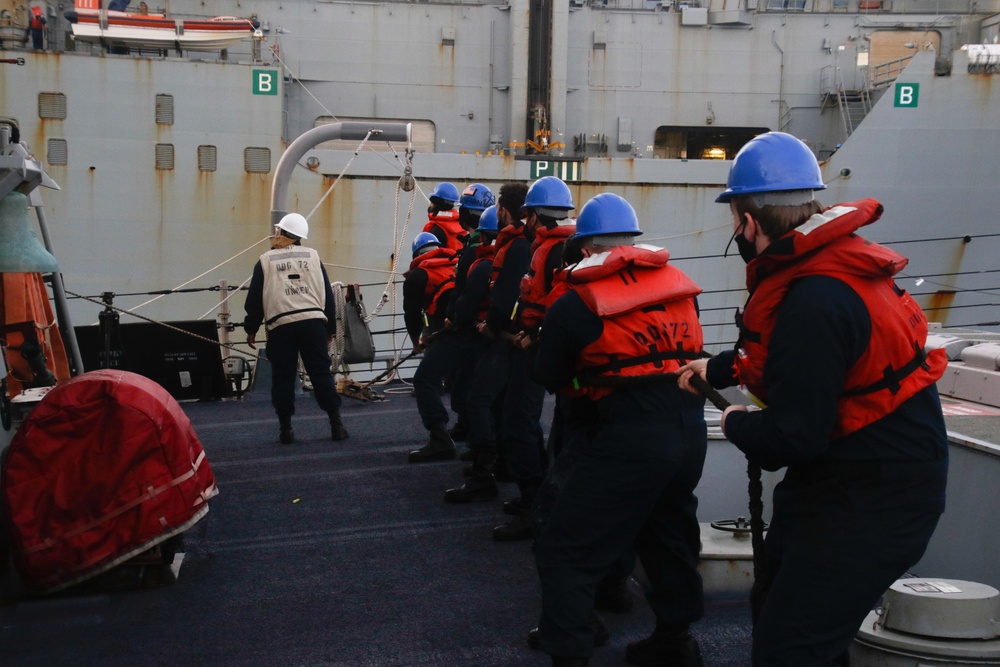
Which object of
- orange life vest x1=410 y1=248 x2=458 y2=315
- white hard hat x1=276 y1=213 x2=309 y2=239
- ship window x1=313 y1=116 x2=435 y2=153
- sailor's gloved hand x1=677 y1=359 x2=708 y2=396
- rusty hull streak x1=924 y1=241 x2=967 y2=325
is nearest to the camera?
sailor's gloved hand x1=677 y1=359 x2=708 y2=396

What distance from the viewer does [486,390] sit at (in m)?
5.42

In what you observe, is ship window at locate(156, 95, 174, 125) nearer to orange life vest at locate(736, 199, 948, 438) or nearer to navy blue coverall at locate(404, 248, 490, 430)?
navy blue coverall at locate(404, 248, 490, 430)

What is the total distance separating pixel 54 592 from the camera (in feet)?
12.5

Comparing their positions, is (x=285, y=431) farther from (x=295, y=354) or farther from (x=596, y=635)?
(x=596, y=635)

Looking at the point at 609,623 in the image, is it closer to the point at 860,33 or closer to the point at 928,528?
the point at 928,528

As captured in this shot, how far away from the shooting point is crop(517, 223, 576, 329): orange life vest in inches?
167

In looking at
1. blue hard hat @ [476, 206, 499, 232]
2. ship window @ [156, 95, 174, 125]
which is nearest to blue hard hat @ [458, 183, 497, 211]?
blue hard hat @ [476, 206, 499, 232]

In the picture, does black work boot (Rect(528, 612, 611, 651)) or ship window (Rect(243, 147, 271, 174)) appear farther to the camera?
ship window (Rect(243, 147, 271, 174))

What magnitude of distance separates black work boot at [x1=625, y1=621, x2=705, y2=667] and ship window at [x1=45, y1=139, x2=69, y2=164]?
13843 mm

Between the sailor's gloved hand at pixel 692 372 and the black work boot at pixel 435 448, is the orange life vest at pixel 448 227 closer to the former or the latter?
the black work boot at pixel 435 448

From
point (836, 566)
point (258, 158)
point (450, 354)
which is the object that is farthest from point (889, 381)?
point (258, 158)

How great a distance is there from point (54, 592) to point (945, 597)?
127 inches

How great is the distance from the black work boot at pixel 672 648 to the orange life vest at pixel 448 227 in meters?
4.98

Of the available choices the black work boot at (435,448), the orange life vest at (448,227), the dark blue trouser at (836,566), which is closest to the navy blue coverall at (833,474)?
the dark blue trouser at (836,566)
